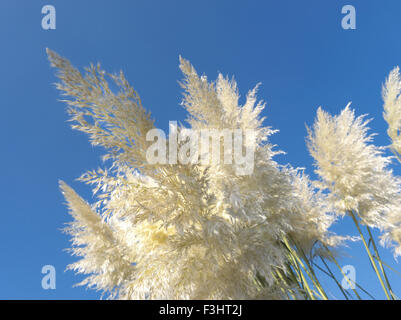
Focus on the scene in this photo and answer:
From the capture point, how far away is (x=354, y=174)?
116 inches

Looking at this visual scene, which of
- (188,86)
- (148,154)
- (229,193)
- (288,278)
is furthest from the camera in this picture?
(288,278)

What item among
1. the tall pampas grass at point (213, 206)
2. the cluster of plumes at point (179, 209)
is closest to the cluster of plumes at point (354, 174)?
the tall pampas grass at point (213, 206)

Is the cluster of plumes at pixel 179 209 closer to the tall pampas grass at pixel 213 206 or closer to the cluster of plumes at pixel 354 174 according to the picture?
the tall pampas grass at pixel 213 206

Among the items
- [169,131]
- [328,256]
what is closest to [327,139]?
[328,256]

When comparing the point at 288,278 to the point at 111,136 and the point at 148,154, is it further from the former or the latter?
the point at 111,136

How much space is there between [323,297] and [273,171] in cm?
115

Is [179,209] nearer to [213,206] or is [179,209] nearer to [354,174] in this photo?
[213,206]

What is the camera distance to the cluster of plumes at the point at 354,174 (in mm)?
2916

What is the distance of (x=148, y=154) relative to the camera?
1708 mm

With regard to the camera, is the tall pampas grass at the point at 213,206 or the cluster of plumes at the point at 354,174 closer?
the tall pampas grass at the point at 213,206

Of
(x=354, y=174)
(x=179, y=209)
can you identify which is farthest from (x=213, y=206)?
(x=354, y=174)

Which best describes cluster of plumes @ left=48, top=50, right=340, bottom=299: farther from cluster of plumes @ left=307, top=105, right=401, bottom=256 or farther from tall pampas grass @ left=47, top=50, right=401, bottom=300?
→ cluster of plumes @ left=307, top=105, right=401, bottom=256

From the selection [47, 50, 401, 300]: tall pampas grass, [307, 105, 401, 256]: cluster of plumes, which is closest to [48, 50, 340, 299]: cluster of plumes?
[47, 50, 401, 300]: tall pampas grass

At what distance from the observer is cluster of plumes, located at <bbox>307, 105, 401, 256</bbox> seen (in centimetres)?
292
